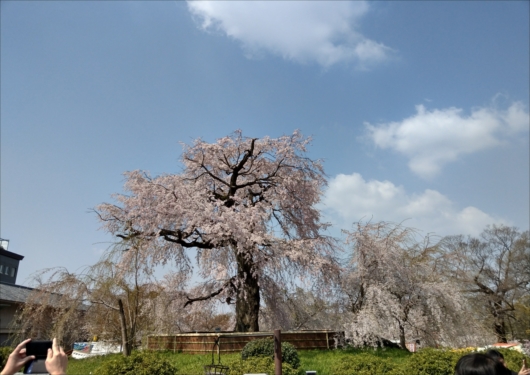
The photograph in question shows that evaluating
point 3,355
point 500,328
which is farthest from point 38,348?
point 500,328

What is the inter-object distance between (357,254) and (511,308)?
18485 mm

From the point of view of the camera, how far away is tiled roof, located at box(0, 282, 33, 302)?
84.3 feet

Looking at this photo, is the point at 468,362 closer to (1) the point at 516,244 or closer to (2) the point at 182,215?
(2) the point at 182,215

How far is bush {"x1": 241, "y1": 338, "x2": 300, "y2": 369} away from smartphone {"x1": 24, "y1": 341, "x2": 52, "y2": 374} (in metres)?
7.95

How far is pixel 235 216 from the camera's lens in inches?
578

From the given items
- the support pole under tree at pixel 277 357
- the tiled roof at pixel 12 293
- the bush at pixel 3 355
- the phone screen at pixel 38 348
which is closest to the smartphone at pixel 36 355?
the phone screen at pixel 38 348

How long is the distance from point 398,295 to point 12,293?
2537 centimetres

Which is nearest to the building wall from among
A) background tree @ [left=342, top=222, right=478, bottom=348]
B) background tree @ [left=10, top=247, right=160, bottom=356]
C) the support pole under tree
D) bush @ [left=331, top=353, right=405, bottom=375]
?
background tree @ [left=10, top=247, right=160, bottom=356]

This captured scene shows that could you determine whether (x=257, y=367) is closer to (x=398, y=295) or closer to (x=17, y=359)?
(x=17, y=359)

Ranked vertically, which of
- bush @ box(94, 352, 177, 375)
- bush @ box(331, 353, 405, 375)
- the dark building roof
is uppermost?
the dark building roof

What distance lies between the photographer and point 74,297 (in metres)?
12.9

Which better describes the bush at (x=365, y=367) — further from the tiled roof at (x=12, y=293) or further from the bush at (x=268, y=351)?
the tiled roof at (x=12, y=293)

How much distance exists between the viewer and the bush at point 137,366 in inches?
315

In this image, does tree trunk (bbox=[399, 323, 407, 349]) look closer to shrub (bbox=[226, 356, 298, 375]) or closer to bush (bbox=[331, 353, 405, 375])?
bush (bbox=[331, 353, 405, 375])
